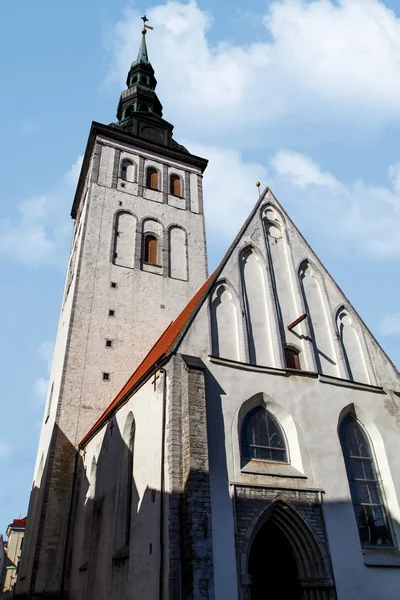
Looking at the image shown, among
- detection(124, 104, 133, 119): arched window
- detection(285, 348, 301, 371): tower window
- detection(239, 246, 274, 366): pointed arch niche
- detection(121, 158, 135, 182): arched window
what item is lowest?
detection(285, 348, 301, 371): tower window

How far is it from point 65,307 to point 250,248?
374 inches

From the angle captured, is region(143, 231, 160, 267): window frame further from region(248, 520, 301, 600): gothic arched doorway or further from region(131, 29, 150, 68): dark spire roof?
region(131, 29, 150, 68): dark spire roof

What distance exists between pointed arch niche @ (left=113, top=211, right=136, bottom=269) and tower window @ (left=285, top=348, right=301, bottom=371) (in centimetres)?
944

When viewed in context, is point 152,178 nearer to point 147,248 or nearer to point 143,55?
point 147,248

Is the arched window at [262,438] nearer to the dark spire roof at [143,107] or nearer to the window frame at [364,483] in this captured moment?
the window frame at [364,483]

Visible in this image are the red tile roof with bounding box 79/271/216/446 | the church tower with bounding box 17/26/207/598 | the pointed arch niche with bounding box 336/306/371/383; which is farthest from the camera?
the church tower with bounding box 17/26/207/598

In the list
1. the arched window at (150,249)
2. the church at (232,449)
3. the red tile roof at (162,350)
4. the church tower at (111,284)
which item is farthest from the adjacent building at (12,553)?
the red tile roof at (162,350)

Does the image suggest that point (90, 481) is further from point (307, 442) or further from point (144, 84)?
point (144, 84)

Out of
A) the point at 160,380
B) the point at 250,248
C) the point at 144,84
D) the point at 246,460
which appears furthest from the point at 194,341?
the point at 144,84

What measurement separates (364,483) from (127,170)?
1746 centimetres

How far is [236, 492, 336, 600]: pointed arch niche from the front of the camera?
28.1 feet

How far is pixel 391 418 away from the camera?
1154cm

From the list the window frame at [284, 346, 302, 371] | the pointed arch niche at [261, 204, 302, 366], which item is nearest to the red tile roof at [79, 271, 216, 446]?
Answer: the pointed arch niche at [261, 204, 302, 366]

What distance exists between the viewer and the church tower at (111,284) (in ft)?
45.9
